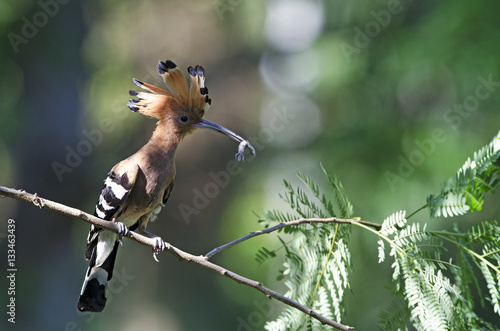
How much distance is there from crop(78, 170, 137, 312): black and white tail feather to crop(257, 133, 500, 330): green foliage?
0.69m

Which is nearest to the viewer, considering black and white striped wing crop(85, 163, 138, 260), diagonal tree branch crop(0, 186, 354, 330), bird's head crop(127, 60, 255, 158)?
diagonal tree branch crop(0, 186, 354, 330)

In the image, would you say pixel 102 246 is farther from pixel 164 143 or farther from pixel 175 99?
pixel 175 99

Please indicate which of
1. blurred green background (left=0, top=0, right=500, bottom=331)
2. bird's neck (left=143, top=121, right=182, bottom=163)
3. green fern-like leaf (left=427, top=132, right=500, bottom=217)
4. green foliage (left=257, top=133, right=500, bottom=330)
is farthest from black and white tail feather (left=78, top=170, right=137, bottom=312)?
blurred green background (left=0, top=0, right=500, bottom=331)

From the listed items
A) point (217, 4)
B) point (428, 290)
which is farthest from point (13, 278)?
point (428, 290)

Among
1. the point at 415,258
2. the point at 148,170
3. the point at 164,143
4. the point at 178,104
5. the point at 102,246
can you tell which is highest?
the point at 178,104

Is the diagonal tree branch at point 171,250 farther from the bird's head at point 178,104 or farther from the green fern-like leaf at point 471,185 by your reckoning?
the bird's head at point 178,104

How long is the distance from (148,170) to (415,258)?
113 cm

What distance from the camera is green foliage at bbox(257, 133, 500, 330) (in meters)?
1.49

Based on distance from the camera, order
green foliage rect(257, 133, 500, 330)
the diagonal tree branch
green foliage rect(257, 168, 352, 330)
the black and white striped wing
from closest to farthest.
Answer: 1. the diagonal tree branch
2. green foliage rect(257, 133, 500, 330)
3. green foliage rect(257, 168, 352, 330)
4. the black and white striped wing

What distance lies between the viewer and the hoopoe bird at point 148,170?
2151mm

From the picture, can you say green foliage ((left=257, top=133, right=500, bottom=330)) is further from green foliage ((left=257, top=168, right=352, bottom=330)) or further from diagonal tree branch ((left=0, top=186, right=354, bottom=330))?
diagonal tree branch ((left=0, top=186, right=354, bottom=330))

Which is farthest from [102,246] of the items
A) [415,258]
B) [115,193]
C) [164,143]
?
[415,258]

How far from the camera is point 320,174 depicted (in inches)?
170

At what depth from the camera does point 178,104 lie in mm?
2297
